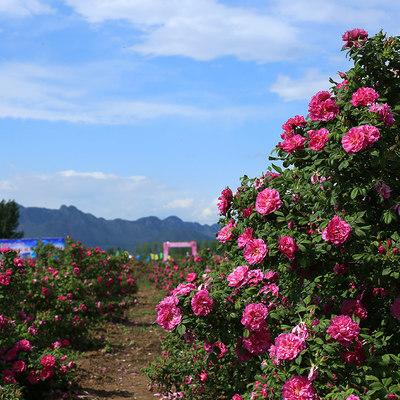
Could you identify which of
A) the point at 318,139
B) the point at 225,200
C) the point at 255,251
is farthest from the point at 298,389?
the point at 318,139

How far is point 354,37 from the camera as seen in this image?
397 cm

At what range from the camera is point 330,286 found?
11.5 ft

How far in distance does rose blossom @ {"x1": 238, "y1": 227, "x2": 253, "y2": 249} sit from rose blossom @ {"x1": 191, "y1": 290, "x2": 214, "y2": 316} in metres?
0.53

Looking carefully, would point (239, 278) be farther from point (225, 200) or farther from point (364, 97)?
point (364, 97)

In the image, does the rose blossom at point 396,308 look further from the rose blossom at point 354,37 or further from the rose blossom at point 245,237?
the rose blossom at point 354,37

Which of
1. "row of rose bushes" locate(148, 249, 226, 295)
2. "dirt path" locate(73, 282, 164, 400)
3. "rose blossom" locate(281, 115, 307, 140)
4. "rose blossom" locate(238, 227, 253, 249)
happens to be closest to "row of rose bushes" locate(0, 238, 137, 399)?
"dirt path" locate(73, 282, 164, 400)

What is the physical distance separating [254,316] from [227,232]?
2.82 ft

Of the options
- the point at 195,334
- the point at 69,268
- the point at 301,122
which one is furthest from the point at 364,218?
the point at 69,268

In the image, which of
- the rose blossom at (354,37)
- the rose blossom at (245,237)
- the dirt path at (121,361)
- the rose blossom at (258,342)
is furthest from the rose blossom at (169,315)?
the rose blossom at (354,37)

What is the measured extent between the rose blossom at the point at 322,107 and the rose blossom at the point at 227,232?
109 centimetres

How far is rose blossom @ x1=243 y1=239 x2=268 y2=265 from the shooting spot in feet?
11.6

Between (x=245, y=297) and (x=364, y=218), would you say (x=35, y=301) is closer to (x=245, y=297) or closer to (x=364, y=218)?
(x=245, y=297)

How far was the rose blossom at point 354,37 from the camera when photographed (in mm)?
3943

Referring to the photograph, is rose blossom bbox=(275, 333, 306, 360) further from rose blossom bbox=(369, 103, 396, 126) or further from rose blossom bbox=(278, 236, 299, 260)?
rose blossom bbox=(369, 103, 396, 126)
